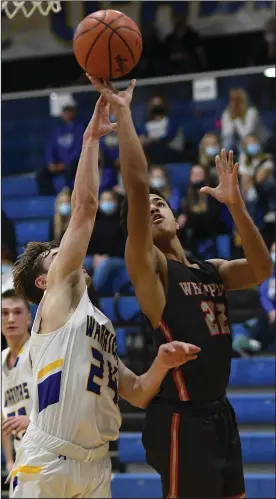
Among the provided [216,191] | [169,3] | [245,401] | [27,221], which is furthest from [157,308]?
[169,3]

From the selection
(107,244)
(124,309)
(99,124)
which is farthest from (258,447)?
(99,124)

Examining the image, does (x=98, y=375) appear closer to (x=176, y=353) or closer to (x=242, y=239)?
(x=176, y=353)

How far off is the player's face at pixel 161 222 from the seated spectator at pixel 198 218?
5.48 metres

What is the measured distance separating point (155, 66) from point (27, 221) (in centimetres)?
335

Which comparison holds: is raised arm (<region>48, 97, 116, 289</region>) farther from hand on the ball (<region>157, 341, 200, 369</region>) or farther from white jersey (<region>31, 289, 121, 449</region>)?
hand on the ball (<region>157, 341, 200, 369</region>)

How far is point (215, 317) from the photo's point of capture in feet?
13.4

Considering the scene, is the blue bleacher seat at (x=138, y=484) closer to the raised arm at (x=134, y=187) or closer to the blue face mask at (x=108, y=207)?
the blue face mask at (x=108, y=207)

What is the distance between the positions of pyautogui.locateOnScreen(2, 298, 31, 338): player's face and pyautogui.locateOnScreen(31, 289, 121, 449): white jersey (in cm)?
234

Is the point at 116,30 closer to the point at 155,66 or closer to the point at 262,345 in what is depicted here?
the point at 262,345

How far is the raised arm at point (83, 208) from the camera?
12.7ft

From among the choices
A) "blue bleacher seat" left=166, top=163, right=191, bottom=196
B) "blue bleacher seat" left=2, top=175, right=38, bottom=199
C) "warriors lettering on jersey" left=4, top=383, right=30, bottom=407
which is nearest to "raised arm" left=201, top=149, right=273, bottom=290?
"warriors lettering on jersey" left=4, top=383, right=30, bottom=407

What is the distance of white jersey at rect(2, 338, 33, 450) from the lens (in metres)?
6.17

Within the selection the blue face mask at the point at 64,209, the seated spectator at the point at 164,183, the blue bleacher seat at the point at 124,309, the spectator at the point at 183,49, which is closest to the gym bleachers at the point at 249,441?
the blue bleacher seat at the point at 124,309

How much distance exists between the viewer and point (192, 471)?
154 inches
